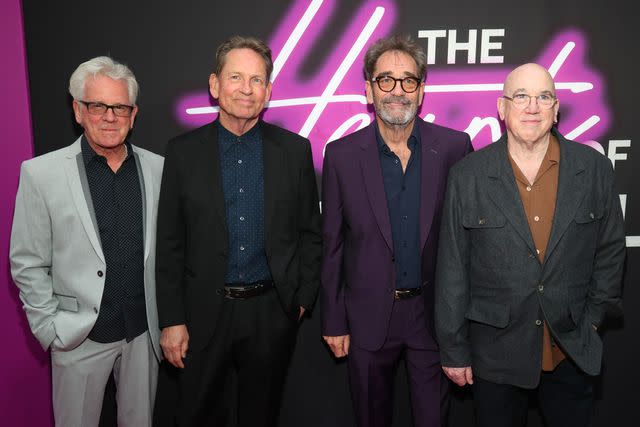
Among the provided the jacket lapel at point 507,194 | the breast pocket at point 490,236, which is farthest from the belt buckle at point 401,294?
the jacket lapel at point 507,194

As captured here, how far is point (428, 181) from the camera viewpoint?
263 centimetres

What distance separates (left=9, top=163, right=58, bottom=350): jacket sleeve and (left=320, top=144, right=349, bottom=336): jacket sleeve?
1.32 m

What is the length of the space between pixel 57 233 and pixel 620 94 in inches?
130

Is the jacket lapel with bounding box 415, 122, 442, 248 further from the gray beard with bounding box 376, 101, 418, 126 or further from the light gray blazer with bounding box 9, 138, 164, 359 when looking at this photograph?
the light gray blazer with bounding box 9, 138, 164, 359

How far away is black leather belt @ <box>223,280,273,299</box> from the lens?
8.68 ft

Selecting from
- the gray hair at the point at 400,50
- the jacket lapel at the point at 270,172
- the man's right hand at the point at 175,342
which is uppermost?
the gray hair at the point at 400,50

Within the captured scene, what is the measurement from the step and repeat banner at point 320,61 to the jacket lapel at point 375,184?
642mm

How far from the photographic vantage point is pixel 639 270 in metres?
3.43

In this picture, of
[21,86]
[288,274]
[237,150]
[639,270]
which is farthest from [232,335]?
[639,270]

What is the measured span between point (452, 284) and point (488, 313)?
20cm

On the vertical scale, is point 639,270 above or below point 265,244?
below

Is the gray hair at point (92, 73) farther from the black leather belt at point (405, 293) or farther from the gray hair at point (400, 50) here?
the black leather belt at point (405, 293)

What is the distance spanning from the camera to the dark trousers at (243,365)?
2.66m

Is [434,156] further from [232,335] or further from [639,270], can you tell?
[639,270]
